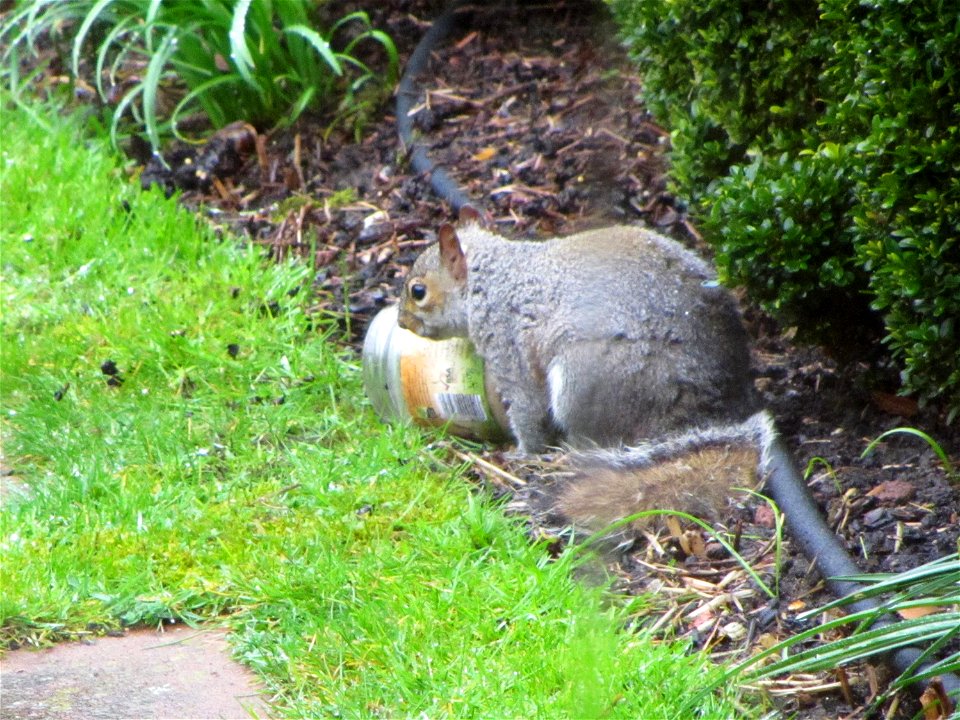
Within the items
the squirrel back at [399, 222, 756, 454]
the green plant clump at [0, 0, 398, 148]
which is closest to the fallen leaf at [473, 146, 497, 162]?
the green plant clump at [0, 0, 398, 148]

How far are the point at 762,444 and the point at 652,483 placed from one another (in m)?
0.35

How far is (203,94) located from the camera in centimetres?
569

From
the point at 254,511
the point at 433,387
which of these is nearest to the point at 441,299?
the point at 433,387

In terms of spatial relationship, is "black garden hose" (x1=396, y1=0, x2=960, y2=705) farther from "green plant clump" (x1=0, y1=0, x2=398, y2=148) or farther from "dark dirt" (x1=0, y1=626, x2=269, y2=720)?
"green plant clump" (x1=0, y1=0, x2=398, y2=148)

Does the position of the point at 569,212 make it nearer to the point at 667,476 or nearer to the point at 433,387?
the point at 433,387

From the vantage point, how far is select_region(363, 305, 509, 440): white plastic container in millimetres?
3812

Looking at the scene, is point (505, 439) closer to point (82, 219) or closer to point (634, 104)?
point (634, 104)

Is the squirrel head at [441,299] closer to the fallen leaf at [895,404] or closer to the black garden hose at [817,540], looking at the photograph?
the black garden hose at [817,540]

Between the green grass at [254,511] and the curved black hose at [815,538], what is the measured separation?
0.38 m

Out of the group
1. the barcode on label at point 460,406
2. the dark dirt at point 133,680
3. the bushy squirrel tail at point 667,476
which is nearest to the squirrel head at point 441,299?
the barcode on label at point 460,406

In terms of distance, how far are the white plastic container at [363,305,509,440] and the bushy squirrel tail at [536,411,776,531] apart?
44 centimetres

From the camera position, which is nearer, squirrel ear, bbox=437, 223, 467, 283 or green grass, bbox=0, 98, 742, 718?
green grass, bbox=0, 98, 742, 718

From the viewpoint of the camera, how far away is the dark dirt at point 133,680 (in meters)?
2.65

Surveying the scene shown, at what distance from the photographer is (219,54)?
5695 mm
